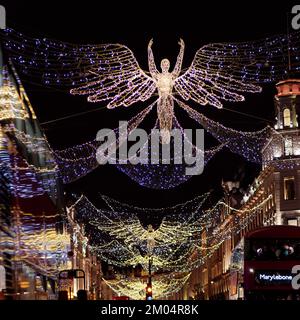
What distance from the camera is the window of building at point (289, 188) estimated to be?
6425 centimetres

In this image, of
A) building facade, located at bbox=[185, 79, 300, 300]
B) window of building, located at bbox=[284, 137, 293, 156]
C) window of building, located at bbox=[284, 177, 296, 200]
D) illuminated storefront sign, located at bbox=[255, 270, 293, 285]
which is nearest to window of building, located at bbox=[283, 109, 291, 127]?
building facade, located at bbox=[185, 79, 300, 300]

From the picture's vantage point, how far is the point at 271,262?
28.7 meters

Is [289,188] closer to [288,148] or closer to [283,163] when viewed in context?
[283,163]

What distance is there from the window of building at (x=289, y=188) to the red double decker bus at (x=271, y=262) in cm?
3438

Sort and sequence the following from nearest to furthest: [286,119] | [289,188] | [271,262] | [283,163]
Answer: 1. [271,262]
2. [283,163]
3. [286,119]
4. [289,188]

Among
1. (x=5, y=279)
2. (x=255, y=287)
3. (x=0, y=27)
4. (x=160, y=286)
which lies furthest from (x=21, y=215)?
(x=160, y=286)

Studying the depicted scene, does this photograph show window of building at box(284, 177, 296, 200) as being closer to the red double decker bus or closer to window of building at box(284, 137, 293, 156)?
window of building at box(284, 137, 293, 156)

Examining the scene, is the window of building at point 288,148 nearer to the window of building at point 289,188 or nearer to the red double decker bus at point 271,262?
the window of building at point 289,188

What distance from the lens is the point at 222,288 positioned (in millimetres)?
91812

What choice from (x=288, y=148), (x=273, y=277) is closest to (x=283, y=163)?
(x=288, y=148)

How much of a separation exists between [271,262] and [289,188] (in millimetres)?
36715

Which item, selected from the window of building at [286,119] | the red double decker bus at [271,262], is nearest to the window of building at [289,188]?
the window of building at [286,119]
